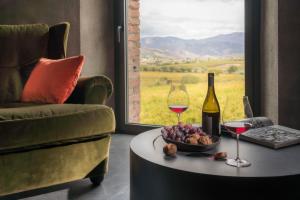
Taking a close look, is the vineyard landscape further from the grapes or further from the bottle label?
the grapes

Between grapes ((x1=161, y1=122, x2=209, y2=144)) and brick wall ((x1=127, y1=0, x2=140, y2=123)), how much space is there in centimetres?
225

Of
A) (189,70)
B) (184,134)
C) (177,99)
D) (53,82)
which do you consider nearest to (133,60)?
(189,70)

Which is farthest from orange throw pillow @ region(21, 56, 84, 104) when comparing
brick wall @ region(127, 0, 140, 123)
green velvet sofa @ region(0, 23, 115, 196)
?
brick wall @ region(127, 0, 140, 123)

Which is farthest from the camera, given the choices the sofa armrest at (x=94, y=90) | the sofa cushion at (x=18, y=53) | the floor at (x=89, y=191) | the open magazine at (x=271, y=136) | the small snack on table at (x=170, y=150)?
the sofa cushion at (x=18, y=53)

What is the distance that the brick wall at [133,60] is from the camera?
140 inches

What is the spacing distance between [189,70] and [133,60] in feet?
1.95

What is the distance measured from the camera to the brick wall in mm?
3545

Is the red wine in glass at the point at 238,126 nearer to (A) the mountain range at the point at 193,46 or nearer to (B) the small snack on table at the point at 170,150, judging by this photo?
(B) the small snack on table at the point at 170,150

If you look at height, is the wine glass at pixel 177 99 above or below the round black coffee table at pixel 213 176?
above

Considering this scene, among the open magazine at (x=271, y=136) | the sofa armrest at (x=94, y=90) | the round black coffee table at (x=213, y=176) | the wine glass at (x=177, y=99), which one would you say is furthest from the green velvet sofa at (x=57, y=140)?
the open magazine at (x=271, y=136)

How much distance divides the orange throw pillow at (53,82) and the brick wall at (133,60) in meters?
1.34

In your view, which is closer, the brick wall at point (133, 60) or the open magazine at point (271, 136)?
the open magazine at point (271, 136)

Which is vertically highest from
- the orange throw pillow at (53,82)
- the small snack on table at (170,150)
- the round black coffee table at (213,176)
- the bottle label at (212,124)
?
the orange throw pillow at (53,82)

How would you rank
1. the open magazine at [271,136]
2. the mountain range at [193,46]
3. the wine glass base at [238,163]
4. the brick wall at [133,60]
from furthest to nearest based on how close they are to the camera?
the brick wall at [133,60]
the mountain range at [193,46]
the open magazine at [271,136]
the wine glass base at [238,163]
